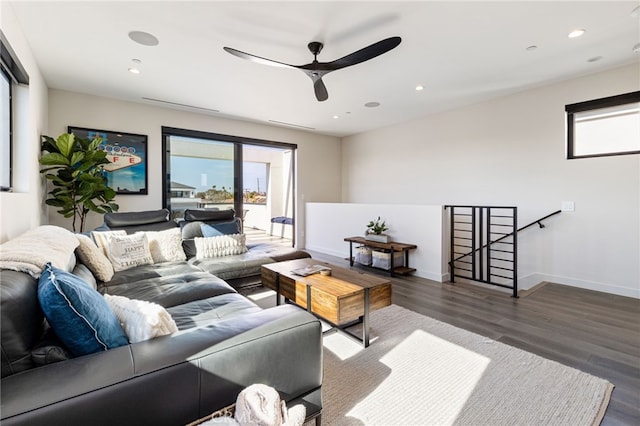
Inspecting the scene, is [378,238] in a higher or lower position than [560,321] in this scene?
higher

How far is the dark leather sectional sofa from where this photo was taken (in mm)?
854

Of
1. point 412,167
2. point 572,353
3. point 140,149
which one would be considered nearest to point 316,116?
point 412,167

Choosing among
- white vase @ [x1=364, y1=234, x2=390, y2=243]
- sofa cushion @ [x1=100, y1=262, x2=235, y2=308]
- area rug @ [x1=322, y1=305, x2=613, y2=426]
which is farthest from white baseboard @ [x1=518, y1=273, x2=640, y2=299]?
sofa cushion @ [x1=100, y1=262, x2=235, y2=308]

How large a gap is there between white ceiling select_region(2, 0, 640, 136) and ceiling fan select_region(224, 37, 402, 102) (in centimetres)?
29

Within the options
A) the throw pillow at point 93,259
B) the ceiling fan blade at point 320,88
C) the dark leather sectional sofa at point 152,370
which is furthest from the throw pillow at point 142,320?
the ceiling fan blade at point 320,88

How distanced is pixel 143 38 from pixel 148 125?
225cm

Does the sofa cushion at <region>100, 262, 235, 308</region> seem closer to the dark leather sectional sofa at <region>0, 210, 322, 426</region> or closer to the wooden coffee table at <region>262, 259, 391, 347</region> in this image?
the wooden coffee table at <region>262, 259, 391, 347</region>

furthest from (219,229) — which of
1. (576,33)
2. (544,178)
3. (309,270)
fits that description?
(544,178)

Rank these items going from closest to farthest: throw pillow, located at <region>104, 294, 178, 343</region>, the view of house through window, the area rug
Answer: throw pillow, located at <region>104, 294, 178, 343</region>, the area rug, the view of house through window

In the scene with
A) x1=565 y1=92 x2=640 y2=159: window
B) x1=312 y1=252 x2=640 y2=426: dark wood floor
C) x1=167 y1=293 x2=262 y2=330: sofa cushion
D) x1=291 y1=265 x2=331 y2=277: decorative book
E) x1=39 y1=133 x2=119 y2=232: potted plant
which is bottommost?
x1=312 y1=252 x2=640 y2=426: dark wood floor

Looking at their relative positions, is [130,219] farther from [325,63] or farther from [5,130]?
[325,63]

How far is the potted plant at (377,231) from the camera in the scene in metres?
4.75

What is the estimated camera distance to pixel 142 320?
121 cm

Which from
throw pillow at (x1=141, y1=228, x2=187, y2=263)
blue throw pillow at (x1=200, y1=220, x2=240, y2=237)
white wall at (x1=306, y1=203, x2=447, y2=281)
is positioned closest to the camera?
throw pillow at (x1=141, y1=228, x2=187, y2=263)
